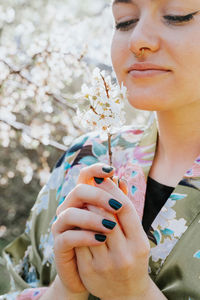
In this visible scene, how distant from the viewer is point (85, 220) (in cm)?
97

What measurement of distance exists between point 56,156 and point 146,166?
12.7ft

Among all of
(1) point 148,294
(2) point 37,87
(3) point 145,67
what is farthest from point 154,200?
(2) point 37,87

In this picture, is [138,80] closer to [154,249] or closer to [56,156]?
[154,249]

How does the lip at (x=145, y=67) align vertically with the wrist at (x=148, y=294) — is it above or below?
Result: above

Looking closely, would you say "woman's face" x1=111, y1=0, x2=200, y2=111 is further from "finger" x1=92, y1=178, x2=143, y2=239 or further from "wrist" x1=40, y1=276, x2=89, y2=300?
"wrist" x1=40, y1=276, x2=89, y2=300

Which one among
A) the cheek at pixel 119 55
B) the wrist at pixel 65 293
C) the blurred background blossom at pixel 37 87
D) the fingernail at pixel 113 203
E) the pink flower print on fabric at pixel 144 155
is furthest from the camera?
the blurred background blossom at pixel 37 87

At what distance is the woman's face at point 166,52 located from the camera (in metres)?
1.14

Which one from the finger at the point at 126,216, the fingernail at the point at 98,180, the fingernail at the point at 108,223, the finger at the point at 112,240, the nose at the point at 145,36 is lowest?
the finger at the point at 112,240

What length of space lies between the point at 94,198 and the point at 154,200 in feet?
1.53

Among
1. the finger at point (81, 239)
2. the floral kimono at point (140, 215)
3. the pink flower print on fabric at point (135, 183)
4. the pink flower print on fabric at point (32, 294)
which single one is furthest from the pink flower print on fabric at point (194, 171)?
the pink flower print on fabric at point (32, 294)

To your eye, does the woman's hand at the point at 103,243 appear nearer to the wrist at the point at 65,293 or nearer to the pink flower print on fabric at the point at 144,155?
the wrist at the point at 65,293

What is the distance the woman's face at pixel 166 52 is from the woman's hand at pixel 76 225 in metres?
0.36

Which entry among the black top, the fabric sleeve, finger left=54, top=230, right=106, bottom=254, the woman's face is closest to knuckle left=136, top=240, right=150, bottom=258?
finger left=54, top=230, right=106, bottom=254

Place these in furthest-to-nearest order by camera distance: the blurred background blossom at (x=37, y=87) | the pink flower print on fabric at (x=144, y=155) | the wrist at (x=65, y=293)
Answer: the blurred background blossom at (x=37, y=87)
the pink flower print on fabric at (x=144, y=155)
the wrist at (x=65, y=293)
